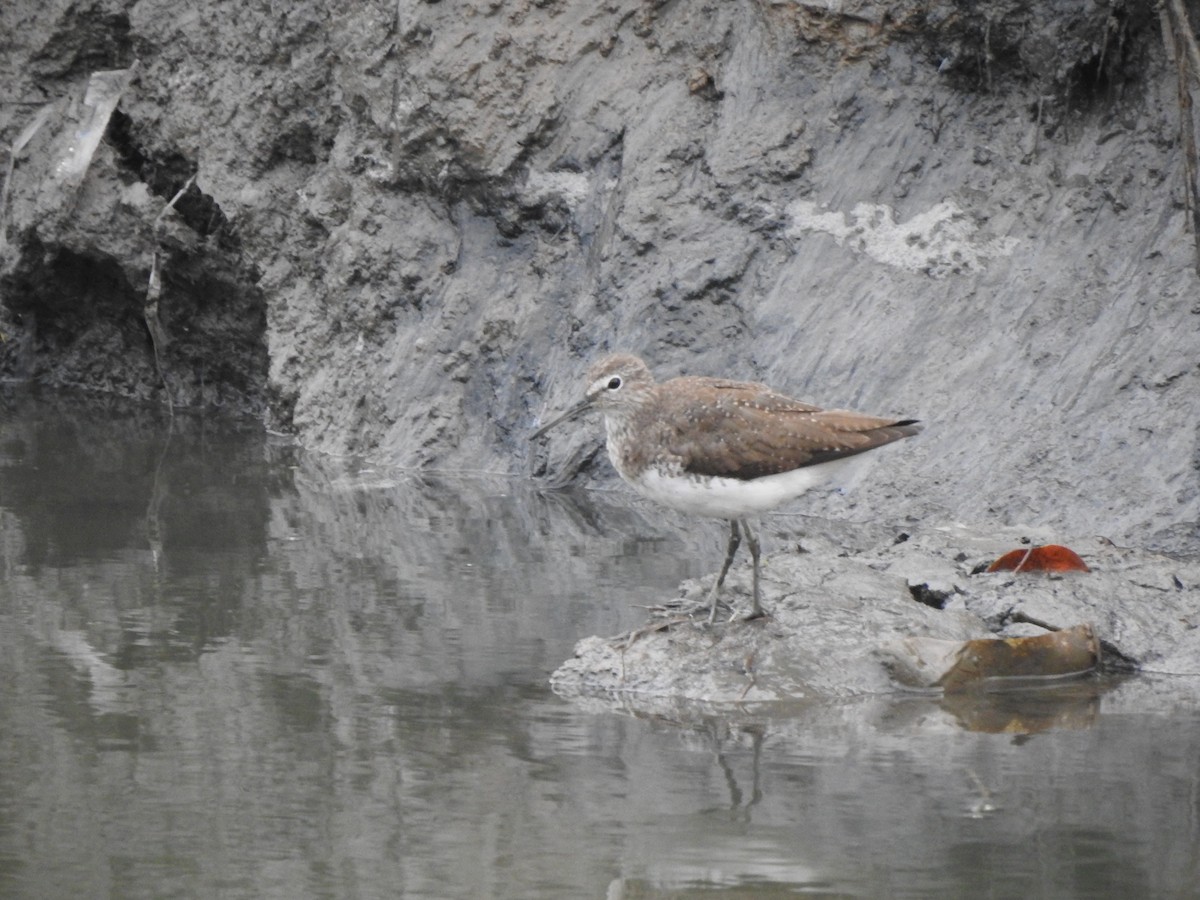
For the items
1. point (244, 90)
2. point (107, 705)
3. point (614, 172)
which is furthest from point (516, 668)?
point (244, 90)

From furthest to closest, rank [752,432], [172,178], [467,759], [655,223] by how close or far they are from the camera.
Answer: [172,178], [655,223], [752,432], [467,759]

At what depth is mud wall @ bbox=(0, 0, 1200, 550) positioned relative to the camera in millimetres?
9938

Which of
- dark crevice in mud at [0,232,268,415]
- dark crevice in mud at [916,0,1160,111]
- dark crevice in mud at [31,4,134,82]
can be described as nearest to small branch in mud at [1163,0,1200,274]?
dark crevice in mud at [916,0,1160,111]

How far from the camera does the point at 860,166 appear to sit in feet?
36.8

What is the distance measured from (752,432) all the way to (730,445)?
0.43 feet

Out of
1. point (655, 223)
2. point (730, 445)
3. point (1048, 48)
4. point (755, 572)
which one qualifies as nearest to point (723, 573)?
point (755, 572)

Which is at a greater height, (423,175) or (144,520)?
(423,175)

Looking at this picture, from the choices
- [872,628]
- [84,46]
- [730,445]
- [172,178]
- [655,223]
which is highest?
[84,46]

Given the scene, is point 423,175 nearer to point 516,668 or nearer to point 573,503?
point 573,503

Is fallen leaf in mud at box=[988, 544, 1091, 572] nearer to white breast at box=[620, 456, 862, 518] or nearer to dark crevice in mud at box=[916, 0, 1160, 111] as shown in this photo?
white breast at box=[620, 456, 862, 518]

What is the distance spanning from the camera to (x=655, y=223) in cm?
1142

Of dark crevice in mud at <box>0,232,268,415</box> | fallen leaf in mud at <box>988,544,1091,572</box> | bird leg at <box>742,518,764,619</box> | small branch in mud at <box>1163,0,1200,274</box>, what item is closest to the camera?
bird leg at <box>742,518,764,619</box>

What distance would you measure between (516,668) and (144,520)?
3634mm

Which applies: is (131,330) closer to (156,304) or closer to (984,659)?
(156,304)
